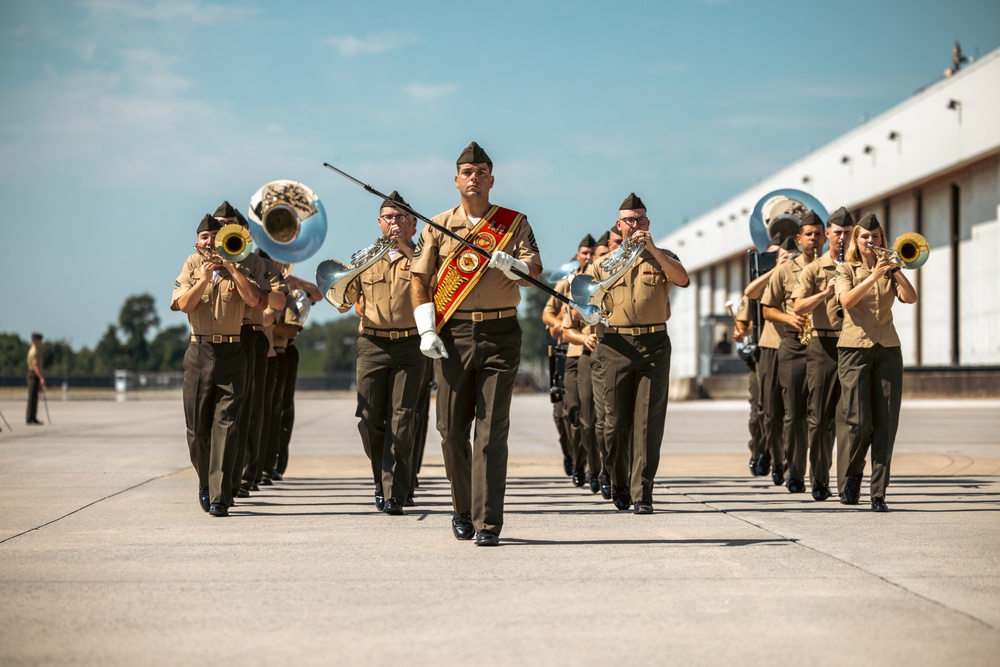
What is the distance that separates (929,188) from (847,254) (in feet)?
135

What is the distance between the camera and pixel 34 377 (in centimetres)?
2723

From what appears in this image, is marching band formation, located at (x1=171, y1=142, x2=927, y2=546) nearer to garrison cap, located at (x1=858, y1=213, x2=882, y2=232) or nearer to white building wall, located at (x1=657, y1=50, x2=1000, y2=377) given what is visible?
garrison cap, located at (x1=858, y1=213, x2=882, y2=232)

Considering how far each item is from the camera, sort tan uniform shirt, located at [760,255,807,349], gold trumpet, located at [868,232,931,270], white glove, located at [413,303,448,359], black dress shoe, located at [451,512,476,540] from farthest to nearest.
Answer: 1. tan uniform shirt, located at [760,255,807,349]
2. gold trumpet, located at [868,232,931,270]
3. black dress shoe, located at [451,512,476,540]
4. white glove, located at [413,303,448,359]

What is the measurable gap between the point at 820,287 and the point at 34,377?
2049cm

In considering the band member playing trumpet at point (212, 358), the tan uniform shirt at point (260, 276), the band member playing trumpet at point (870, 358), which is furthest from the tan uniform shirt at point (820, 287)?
the band member playing trumpet at point (212, 358)

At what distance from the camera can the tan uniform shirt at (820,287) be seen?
1084cm

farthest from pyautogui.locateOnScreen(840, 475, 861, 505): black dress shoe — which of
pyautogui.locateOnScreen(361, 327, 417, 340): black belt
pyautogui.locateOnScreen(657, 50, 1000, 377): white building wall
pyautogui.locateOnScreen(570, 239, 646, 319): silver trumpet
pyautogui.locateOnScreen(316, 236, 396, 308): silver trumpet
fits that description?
pyautogui.locateOnScreen(657, 50, 1000, 377): white building wall

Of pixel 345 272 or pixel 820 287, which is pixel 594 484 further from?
pixel 345 272

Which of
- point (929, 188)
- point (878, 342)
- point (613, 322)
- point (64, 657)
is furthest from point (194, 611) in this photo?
Result: point (929, 188)

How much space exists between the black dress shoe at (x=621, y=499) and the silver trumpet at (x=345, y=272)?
2.60 meters

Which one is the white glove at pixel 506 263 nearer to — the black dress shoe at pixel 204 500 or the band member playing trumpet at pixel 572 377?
the black dress shoe at pixel 204 500

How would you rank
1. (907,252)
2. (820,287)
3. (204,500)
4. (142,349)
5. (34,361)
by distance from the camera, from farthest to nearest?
1. (142,349)
2. (34,361)
3. (820,287)
4. (907,252)
5. (204,500)

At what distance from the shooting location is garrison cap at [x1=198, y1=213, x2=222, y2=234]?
9.94m

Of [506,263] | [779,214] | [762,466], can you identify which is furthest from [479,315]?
[779,214]
